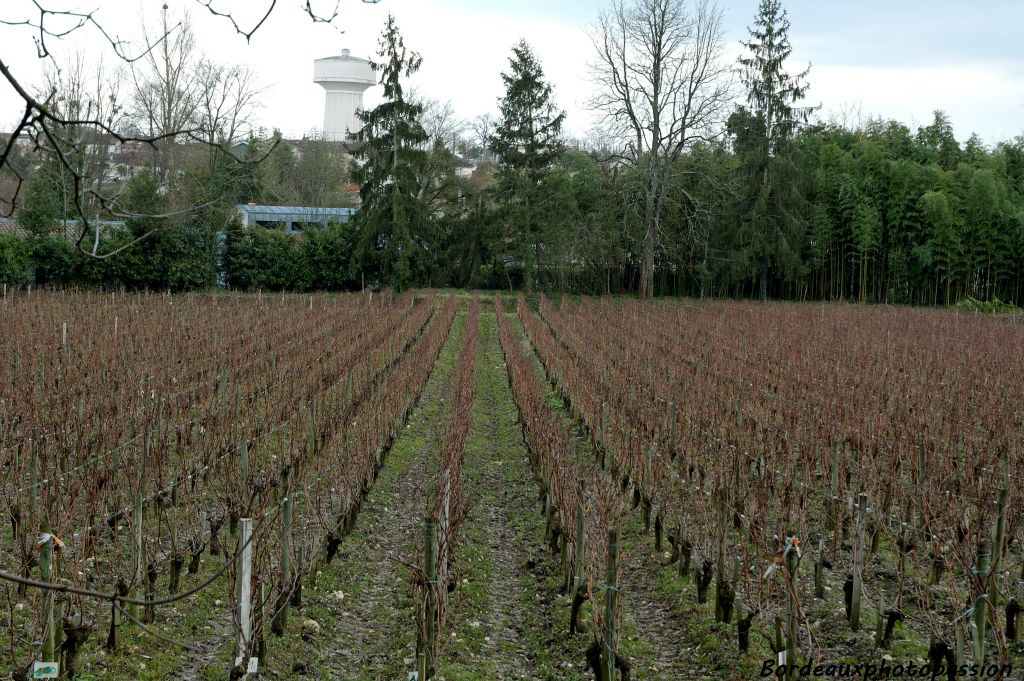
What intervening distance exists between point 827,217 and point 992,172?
610cm

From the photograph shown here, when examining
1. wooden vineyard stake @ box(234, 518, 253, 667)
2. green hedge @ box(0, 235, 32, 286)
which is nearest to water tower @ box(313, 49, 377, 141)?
green hedge @ box(0, 235, 32, 286)

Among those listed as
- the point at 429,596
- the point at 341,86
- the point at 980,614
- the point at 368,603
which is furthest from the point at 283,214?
the point at 980,614

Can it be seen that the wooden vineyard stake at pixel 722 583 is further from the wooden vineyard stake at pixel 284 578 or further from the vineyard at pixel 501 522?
the wooden vineyard stake at pixel 284 578

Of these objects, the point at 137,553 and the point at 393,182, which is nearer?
the point at 137,553

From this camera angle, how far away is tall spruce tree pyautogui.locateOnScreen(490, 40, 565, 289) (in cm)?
3453

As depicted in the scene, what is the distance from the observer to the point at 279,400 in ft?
34.3

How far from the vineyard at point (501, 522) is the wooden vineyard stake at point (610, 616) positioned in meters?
0.02

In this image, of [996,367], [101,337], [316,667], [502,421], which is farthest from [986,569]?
[101,337]

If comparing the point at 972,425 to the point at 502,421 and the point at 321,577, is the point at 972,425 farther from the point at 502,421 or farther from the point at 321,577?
the point at 321,577

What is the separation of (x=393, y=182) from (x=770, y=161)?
14440mm

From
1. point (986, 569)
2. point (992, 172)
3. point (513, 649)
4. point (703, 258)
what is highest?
point (992, 172)

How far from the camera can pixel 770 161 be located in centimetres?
3534

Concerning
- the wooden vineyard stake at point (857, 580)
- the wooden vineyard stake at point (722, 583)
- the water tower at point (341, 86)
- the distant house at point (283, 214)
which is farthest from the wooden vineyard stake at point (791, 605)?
the water tower at point (341, 86)

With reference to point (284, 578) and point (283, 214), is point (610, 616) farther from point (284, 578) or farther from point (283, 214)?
point (283, 214)
